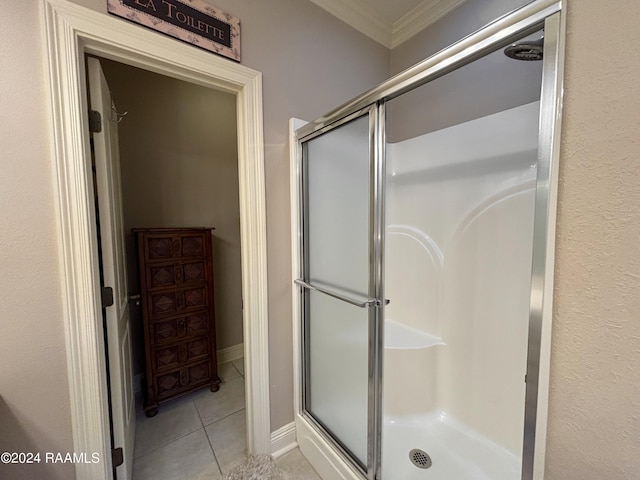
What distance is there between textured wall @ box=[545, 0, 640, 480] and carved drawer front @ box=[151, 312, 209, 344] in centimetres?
211

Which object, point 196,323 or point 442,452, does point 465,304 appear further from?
point 196,323

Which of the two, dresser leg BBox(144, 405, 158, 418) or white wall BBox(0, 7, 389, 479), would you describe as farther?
dresser leg BBox(144, 405, 158, 418)

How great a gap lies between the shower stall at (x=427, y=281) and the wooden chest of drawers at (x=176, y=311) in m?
0.94

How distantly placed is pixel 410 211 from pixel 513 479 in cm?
162

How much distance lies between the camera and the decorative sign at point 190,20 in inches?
41.5

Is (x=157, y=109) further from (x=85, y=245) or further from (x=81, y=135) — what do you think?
(x=85, y=245)

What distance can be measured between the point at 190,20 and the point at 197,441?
2.35 metres

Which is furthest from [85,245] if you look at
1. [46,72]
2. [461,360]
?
[461,360]

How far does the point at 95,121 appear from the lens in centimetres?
110

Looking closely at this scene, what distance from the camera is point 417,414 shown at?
65.1 inches

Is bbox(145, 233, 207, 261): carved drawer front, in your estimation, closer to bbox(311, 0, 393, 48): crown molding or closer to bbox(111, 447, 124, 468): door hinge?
bbox(111, 447, 124, 468): door hinge

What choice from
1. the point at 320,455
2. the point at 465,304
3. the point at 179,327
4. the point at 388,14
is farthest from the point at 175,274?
the point at 388,14

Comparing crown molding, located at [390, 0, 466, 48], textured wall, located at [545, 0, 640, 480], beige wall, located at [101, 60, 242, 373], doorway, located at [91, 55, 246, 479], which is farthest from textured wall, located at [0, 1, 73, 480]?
crown molding, located at [390, 0, 466, 48]

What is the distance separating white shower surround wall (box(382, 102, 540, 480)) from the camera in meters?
1.40
